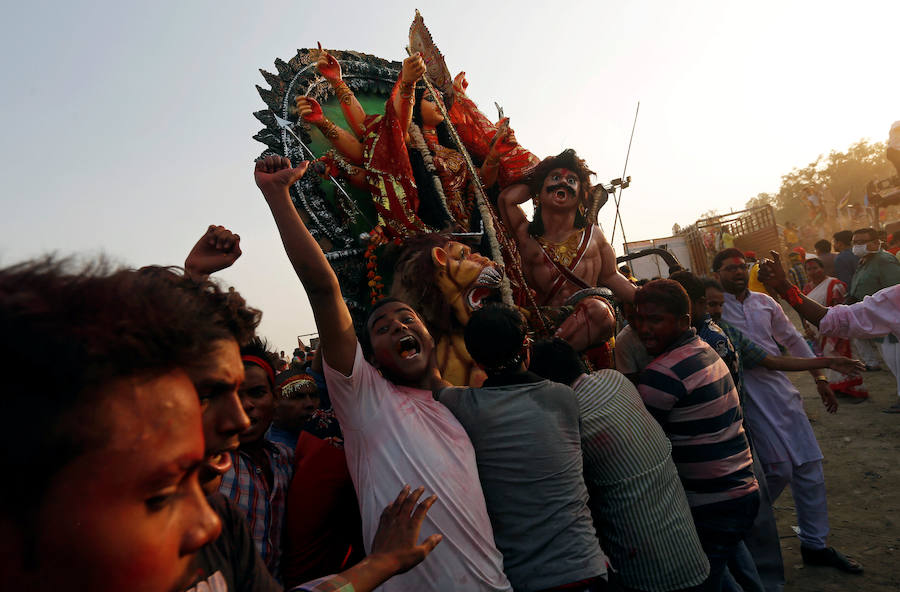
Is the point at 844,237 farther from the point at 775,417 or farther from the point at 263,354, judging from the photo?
the point at 263,354

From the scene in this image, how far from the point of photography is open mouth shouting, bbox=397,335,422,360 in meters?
2.06

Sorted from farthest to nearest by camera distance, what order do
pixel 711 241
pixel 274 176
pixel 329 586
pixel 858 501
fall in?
1. pixel 711 241
2. pixel 858 501
3. pixel 274 176
4. pixel 329 586

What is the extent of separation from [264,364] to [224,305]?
107cm

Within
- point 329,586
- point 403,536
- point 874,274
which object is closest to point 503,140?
point 403,536

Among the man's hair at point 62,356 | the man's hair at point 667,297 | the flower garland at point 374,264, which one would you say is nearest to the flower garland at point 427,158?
the flower garland at point 374,264

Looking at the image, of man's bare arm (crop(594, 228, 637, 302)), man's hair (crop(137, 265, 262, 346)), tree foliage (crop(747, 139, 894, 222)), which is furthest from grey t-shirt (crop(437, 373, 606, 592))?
tree foliage (crop(747, 139, 894, 222))

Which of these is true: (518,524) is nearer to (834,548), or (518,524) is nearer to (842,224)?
(834,548)

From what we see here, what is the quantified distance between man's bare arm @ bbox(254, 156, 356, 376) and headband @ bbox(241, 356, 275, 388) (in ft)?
2.30

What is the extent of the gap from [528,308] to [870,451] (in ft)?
14.7

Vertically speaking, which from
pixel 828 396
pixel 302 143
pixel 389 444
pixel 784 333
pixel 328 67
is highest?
pixel 328 67

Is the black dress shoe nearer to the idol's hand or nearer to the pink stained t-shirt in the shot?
the pink stained t-shirt

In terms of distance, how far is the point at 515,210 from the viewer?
160 inches

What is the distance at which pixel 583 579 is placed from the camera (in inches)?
67.8

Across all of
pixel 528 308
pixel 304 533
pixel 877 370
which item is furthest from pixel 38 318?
pixel 877 370
